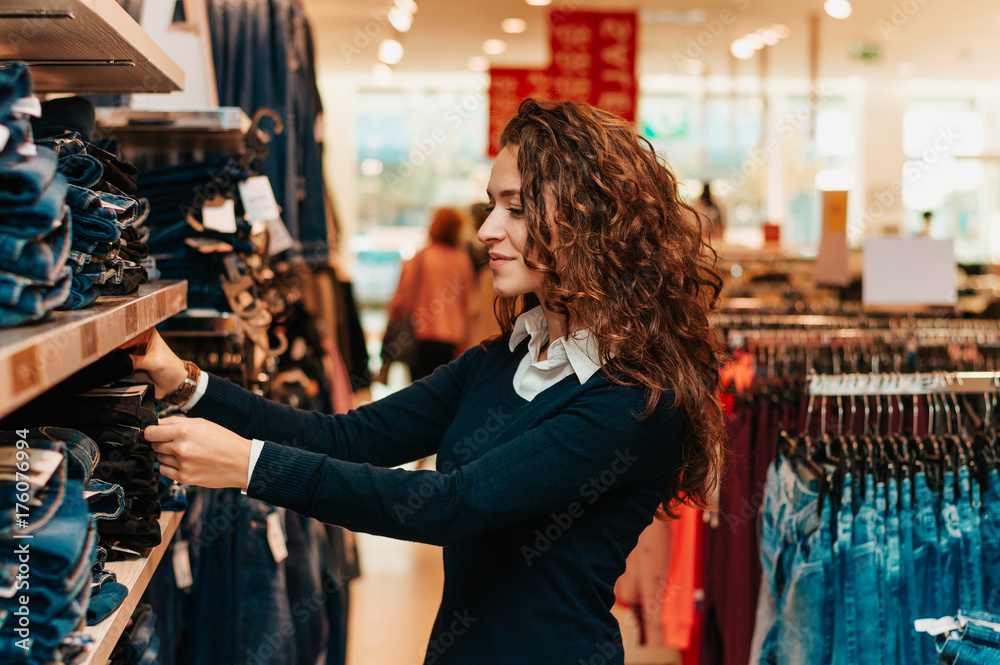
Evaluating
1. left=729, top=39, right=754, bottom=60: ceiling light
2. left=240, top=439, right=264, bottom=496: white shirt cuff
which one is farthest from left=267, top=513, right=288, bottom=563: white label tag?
left=729, top=39, right=754, bottom=60: ceiling light

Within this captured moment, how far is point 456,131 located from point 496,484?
37.5ft

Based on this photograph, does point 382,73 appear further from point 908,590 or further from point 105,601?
point 105,601

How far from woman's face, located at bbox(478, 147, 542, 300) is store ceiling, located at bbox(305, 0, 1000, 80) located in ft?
20.2

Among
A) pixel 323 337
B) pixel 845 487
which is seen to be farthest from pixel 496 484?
pixel 323 337

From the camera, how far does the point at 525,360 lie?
1.59 metres

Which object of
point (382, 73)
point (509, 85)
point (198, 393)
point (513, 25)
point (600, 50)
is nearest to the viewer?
point (198, 393)

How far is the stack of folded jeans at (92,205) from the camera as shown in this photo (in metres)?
1.00

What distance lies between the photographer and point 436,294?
217 inches

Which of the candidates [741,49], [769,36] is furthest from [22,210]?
[741,49]

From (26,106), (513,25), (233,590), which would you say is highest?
(513,25)

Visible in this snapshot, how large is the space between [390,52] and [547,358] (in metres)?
8.31

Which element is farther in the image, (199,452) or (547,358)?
(547,358)

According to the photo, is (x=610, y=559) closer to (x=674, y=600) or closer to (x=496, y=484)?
(x=496, y=484)

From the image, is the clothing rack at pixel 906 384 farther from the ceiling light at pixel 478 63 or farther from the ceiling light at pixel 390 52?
the ceiling light at pixel 478 63
